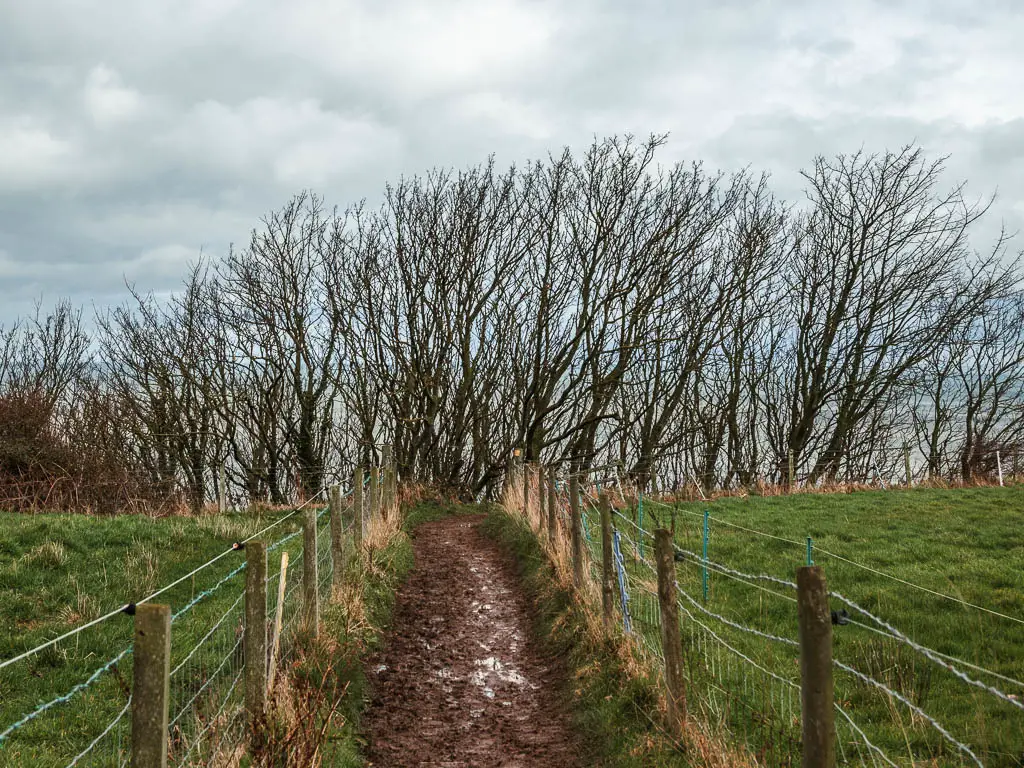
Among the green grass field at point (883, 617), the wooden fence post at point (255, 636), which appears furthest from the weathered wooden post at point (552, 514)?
the wooden fence post at point (255, 636)

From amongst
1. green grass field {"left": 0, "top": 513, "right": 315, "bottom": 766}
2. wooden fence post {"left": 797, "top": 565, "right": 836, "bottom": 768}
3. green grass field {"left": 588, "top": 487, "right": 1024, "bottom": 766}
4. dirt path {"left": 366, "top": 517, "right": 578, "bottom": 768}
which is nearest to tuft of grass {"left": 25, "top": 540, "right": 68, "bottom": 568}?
green grass field {"left": 0, "top": 513, "right": 315, "bottom": 766}

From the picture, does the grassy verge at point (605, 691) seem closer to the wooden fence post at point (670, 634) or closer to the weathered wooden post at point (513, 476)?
the wooden fence post at point (670, 634)

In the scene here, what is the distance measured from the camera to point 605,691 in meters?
6.58

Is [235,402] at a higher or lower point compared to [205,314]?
lower

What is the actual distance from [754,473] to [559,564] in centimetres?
2302

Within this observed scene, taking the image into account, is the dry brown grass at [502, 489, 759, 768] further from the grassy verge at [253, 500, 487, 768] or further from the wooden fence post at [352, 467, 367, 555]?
the wooden fence post at [352, 467, 367, 555]

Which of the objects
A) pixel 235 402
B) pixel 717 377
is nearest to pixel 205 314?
pixel 235 402

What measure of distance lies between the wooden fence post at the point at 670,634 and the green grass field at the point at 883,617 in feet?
0.55

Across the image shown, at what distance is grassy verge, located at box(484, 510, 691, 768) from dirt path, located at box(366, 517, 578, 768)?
0.67 feet

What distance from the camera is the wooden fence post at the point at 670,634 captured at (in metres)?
5.35

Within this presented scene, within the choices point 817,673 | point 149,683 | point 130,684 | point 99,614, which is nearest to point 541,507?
point 99,614

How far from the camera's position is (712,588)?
10070 millimetres

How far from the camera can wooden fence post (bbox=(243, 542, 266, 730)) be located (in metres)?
5.09

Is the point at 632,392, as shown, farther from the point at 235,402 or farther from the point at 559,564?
the point at 559,564
